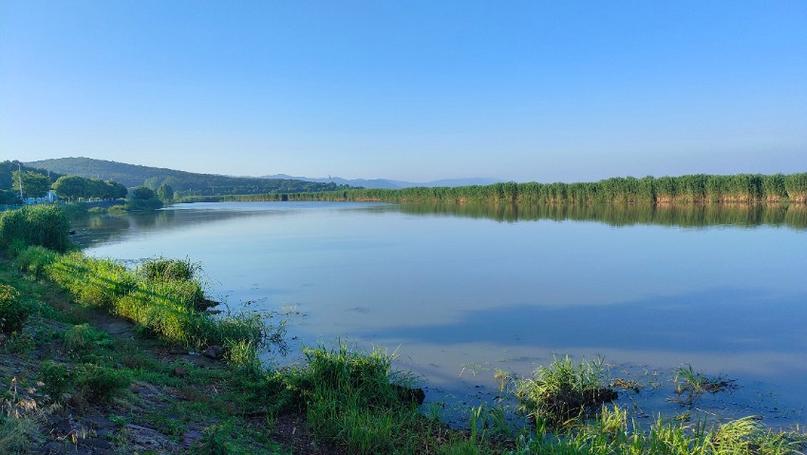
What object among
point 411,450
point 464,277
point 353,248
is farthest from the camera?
point 353,248

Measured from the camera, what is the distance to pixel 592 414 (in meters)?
7.20

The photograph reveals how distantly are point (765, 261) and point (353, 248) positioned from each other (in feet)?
62.1

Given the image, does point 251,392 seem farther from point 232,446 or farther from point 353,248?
point 353,248

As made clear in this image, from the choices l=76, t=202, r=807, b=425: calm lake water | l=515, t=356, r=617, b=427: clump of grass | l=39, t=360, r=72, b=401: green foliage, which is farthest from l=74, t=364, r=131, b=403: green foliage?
l=515, t=356, r=617, b=427: clump of grass

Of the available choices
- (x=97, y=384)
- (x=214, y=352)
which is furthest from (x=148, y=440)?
(x=214, y=352)

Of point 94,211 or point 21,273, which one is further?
point 94,211

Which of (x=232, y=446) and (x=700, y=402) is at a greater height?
(x=232, y=446)

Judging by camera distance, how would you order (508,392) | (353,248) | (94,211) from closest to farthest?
(508,392) → (353,248) → (94,211)

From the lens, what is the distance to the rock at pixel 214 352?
964cm

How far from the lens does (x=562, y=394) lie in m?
7.36

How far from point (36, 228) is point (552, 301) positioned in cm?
2504

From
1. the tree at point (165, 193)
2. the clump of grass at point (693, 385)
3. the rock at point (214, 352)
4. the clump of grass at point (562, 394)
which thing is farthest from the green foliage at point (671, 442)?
the tree at point (165, 193)

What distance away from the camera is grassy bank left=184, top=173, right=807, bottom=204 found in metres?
52.6

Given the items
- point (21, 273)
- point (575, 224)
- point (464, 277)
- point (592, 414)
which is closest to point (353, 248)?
point (464, 277)
